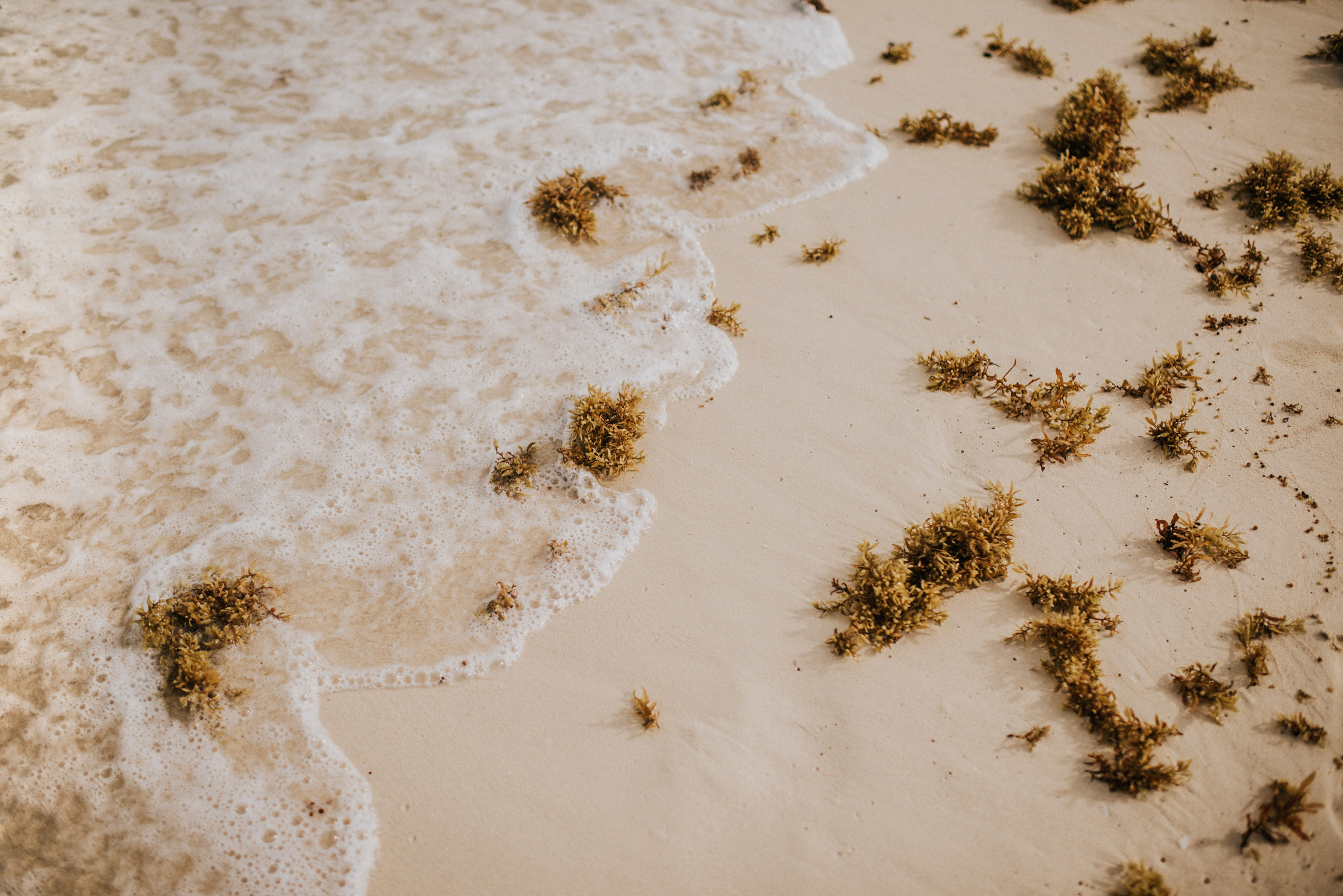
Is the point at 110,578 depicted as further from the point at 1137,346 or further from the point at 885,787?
the point at 1137,346

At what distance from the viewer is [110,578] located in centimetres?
533

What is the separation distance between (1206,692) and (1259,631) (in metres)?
0.75

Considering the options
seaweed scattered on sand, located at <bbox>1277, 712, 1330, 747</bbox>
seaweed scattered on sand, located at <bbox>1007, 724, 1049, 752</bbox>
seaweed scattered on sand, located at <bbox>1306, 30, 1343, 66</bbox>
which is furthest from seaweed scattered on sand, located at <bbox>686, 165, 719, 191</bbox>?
seaweed scattered on sand, located at <bbox>1306, 30, 1343, 66</bbox>

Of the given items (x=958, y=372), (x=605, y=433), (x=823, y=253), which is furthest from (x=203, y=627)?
(x=958, y=372)

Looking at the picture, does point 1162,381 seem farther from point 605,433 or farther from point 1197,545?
point 605,433

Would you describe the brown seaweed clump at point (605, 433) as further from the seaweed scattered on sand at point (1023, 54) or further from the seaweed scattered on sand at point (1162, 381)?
the seaweed scattered on sand at point (1023, 54)

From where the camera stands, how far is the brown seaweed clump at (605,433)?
18.7 feet

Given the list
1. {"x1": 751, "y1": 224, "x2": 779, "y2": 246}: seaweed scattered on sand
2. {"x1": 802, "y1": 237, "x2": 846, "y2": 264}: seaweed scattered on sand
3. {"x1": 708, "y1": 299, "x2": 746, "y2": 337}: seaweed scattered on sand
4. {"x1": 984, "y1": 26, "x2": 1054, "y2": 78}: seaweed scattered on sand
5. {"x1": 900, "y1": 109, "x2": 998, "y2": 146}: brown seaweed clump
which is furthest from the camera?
{"x1": 984, "y1": 26, "x2": 1054, "y2": 78}: seaweed scattered on sand

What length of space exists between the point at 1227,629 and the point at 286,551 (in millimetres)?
7601

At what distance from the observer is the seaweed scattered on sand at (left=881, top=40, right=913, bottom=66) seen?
898 cm

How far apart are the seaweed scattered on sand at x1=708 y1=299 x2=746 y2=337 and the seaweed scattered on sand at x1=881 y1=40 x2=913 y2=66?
17.0 feet

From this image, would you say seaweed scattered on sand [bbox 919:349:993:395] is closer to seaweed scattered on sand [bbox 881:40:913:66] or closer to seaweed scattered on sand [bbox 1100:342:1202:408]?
seaweed scattered on sand [bbox 1100:342:1202:408]

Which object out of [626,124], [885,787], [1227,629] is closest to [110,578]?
[885,787]

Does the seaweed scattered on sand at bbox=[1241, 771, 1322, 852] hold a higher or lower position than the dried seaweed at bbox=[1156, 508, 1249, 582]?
lower
